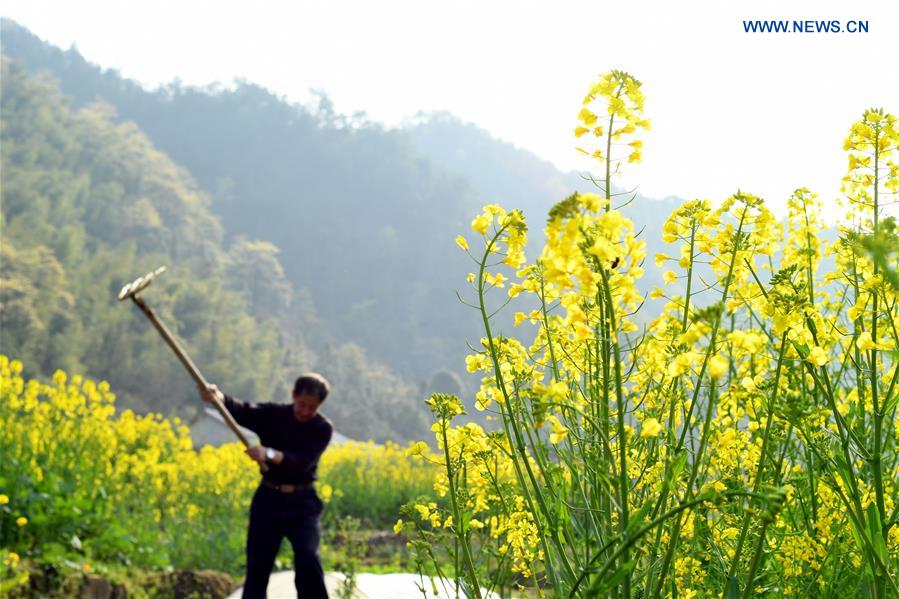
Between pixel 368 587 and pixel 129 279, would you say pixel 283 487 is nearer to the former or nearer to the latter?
pixel 368 587

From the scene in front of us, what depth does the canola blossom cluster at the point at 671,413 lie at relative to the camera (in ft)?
4.76

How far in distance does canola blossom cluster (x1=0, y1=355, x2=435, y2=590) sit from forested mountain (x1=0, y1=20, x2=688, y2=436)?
186 feet

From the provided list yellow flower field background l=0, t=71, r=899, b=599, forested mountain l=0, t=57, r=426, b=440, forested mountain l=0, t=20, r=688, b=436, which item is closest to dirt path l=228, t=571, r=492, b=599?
yellow flower field background l=0, t=71, r=899, b=599

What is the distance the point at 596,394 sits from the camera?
1835mm

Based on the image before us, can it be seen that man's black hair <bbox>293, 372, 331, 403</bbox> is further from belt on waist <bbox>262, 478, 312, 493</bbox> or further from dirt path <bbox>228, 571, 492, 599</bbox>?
dirt path <bbox>228, 571, 492, 599</bbox>

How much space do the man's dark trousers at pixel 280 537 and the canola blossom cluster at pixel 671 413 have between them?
6.93 ft

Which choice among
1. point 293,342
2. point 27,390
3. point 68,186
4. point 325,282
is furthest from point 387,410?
point 27,390

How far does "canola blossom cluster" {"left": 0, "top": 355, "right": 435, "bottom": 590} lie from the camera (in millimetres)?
5836

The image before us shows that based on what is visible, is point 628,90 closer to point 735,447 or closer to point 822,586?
point 735,447

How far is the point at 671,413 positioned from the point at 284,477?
321 centimetres

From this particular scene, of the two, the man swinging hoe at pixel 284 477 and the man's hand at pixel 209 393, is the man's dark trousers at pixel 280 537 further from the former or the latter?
the man's hand at pixel 209 393

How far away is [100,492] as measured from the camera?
6.48 meters

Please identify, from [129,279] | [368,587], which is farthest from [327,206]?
[368,587]

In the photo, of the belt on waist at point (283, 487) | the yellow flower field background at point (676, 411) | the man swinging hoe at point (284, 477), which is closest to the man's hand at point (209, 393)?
the man swinging hoe at point (284, 477)
